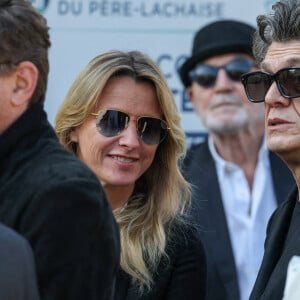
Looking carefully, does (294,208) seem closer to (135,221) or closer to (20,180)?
(135,221)

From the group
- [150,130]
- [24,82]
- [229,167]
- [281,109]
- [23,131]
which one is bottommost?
[229,167]

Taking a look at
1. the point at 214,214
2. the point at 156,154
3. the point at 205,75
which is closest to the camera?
the point at 156,154

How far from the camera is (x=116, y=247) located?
2.57 m

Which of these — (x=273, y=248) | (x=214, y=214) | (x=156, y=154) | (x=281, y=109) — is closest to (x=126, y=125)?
(x=156, y=154)

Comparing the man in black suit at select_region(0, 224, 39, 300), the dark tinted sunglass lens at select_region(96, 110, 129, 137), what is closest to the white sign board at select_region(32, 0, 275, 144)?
the dark tinted sunglass lens at select_region(96, 110, 129, 137)

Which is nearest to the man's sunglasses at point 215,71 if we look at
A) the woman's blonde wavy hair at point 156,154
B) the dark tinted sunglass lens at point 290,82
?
the woman's blonde wavy hair at point 156,154

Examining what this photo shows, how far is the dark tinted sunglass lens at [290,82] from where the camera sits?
3.32 metres

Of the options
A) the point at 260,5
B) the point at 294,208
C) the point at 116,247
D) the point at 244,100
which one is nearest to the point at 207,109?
the point at 244,100

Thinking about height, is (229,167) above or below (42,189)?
below

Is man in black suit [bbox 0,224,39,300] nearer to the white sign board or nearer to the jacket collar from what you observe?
the jacket collar

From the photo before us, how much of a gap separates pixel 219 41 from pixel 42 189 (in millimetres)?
3332

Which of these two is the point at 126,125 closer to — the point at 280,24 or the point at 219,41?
the point at 280,24

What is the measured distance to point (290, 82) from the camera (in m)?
3.33

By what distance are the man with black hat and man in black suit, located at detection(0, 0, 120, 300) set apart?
7.54 ft
